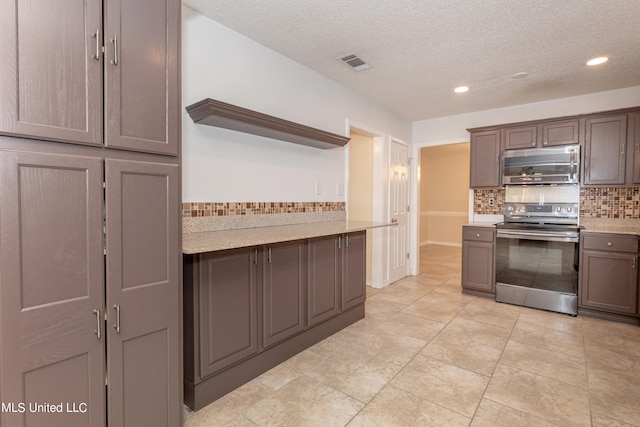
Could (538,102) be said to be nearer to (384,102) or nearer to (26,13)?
(384,102)

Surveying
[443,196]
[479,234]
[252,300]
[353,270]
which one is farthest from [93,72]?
[443,196]

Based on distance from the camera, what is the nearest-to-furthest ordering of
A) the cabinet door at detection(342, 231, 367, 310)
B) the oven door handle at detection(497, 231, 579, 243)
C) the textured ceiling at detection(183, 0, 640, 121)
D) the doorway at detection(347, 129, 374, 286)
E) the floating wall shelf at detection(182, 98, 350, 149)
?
the floating wall shelf at detection(182, 98, 350, 149) < the textured ceiling at detection(183, 0, 640, 121) < the cabinet door at detection(342, 231, 367, 310) < the oven door handle at detection(497, 231, 579, 243) < the doorway at detection(347, 129, 374, 286)

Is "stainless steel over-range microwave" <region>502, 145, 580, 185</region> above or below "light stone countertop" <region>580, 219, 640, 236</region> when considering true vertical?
above

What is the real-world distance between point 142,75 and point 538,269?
4.19 meters

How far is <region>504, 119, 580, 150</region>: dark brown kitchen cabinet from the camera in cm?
370

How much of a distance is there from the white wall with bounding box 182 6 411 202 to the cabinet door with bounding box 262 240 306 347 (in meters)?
0.58

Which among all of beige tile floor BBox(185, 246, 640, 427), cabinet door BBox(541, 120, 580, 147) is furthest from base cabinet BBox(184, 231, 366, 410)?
cabinet door BBox(541, 120, 580, 147)

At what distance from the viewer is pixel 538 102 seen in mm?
4152

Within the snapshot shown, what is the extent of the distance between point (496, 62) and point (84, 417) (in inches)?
153

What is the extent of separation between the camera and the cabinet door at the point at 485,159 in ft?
13.8

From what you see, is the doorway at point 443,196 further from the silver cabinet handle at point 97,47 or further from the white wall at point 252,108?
the silver cabinet handle at point 97,47

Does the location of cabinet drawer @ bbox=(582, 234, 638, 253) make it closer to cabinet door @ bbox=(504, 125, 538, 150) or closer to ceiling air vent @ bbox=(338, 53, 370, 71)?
cabinet door @ bbox=(504, 125, 538, 150)

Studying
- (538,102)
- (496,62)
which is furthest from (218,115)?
(538,102)

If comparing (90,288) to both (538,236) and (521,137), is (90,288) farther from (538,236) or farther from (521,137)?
(521,137)
